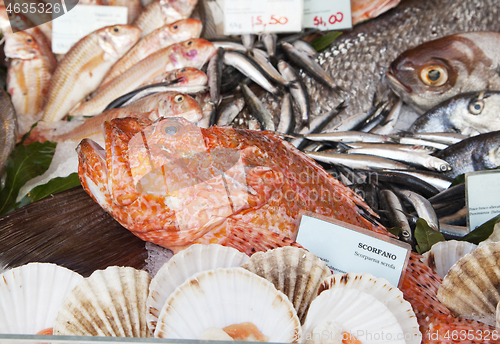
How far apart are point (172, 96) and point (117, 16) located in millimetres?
1079

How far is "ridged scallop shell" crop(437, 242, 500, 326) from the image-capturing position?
104 centimetres

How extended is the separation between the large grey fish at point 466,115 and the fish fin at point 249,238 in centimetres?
168

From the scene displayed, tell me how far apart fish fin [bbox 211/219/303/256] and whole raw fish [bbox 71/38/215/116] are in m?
1.70

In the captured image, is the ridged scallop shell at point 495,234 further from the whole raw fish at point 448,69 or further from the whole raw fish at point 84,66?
the whole raw fish at point 84,66

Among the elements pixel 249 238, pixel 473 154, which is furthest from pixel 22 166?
pixel 473 154

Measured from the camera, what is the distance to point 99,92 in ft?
8.48

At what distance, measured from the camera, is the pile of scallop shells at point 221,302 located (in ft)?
3.01

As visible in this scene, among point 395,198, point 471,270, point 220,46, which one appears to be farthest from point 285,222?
point 220,46

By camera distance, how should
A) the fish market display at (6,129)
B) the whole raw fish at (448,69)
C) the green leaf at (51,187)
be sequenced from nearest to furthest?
the green leaf at (51,187)
the fish market display at (6,129)
the whole raw fish at (448,69)

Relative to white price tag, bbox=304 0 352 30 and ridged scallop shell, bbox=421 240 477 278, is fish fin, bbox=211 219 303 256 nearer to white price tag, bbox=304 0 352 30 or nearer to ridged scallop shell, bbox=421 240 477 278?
ridged scallop shell, bbox=421 240 477 278

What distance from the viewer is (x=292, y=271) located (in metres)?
1.03

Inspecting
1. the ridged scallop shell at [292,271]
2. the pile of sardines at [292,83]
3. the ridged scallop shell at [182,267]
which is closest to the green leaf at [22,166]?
the pile of sardines at [292,83]

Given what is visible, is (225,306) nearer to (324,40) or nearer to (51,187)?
(51,187)

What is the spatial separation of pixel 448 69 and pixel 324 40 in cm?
96
